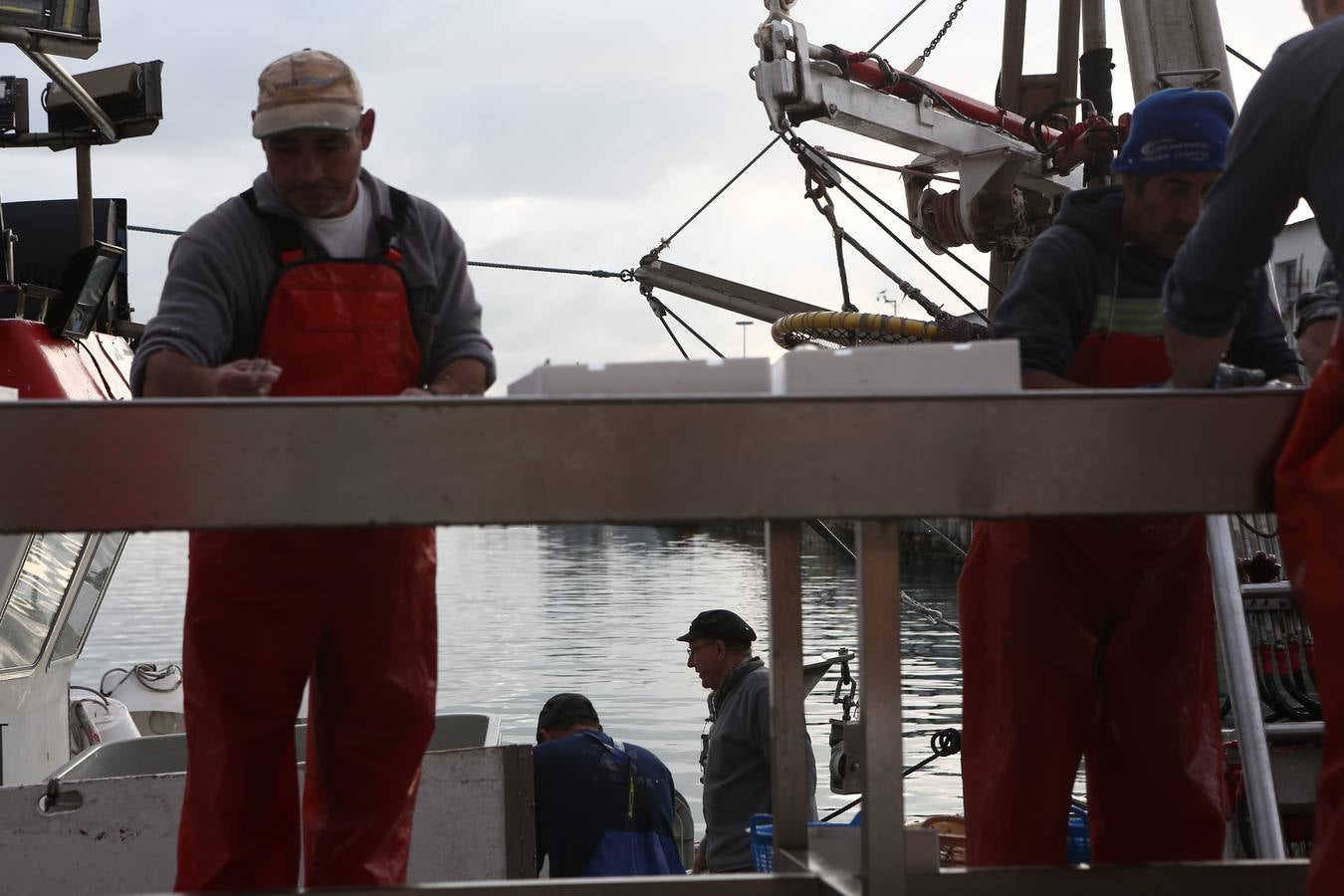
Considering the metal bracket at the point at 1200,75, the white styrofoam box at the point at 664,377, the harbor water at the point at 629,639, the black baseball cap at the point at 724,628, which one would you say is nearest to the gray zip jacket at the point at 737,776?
the black baseball cap at the point at 724,628

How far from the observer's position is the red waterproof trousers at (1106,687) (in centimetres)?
289

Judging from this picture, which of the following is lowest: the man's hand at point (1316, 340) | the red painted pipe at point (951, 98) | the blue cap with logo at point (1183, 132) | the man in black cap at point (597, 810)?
the man in black cap at point (597, 810)

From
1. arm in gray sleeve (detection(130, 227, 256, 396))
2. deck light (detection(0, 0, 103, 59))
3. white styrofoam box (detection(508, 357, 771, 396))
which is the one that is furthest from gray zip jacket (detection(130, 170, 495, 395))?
deck light (detection(0, 0, 103, 59))

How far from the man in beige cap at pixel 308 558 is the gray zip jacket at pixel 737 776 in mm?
4270

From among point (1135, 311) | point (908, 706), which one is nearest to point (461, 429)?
point (1135, 311)

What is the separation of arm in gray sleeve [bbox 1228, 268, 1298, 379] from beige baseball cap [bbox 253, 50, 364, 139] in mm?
1783

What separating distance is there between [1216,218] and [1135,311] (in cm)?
85

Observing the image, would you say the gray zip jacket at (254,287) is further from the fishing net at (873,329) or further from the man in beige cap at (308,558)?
the fishing net at (873,329)

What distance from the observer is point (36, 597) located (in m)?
6.86

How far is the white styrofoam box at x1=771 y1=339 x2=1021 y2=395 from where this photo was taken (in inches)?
84.8

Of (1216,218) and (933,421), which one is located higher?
(1216,218)

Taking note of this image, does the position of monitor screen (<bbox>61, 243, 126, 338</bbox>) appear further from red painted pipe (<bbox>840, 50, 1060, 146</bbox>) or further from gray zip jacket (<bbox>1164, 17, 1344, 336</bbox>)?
red painted pipe (<bbox>840, 50, 1060, 146</bbox>)

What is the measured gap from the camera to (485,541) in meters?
117

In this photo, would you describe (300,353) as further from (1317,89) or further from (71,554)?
(71,554)
